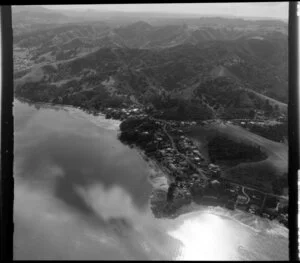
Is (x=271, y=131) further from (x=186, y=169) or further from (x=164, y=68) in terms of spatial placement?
(x=164, y=68)

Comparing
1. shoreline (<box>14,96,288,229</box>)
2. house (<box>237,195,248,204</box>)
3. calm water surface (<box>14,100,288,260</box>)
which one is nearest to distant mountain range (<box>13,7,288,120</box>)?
shoreline (<box>14,96,288,229</box>)

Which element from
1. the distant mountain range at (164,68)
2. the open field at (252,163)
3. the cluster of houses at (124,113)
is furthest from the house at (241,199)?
the cluster of houses at (124,113)

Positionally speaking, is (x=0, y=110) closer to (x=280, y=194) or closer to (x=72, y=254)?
(x=72, y=254)

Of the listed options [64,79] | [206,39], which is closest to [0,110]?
[64,79]

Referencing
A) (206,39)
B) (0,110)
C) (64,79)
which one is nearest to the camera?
(0,110)

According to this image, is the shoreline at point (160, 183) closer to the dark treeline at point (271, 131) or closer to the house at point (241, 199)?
the house at point (241, 199)

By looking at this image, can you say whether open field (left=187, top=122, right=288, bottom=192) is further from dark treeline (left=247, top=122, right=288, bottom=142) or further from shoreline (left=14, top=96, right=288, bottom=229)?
shoreline (left=14, top=96, right=288, bottom=229)
